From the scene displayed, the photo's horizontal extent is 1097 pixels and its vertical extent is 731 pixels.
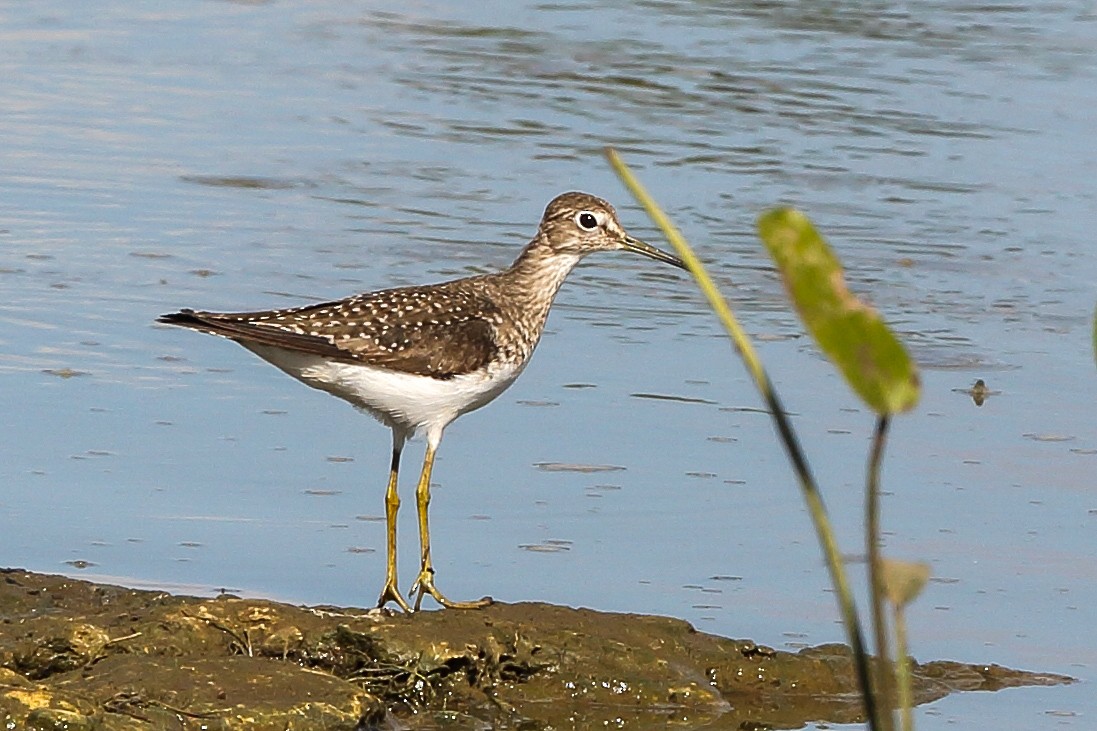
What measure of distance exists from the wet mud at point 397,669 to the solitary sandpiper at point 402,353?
1.34 ft

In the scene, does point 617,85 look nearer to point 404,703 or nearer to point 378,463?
point 378,463

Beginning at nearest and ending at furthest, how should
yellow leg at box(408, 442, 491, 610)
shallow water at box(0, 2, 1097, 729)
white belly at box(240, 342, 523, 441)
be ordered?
yellow leg at box(408, 442, 491, 610), white belly at box(240, 342, 523, 441), shallow water at box(0, 2, 1097, 729)

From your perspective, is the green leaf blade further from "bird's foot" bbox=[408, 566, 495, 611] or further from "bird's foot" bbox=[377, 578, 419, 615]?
"bird's foot" bbox=[377, 578, 419, 615]

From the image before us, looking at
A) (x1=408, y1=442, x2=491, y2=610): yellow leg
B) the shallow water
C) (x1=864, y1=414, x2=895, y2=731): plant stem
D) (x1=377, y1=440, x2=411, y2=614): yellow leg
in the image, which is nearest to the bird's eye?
the shallow water

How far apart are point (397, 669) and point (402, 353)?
1210 mm

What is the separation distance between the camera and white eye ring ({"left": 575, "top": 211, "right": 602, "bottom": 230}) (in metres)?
6.81

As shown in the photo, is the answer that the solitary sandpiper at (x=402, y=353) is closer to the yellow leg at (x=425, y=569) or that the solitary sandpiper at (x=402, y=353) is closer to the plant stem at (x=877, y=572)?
the yellow leg at (x=425, y=569)

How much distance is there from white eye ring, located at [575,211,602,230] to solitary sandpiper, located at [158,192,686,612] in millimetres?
584

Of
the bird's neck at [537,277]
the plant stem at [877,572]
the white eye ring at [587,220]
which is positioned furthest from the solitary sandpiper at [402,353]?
the plant stem at [877,572]

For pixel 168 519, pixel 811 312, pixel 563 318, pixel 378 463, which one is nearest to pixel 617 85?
pixel 563 318

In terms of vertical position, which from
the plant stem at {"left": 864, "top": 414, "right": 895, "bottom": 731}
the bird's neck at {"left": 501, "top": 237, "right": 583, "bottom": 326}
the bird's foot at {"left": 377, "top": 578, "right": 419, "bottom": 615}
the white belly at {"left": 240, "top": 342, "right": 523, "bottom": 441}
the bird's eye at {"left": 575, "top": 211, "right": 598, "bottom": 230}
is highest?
the bird's eye at {"left": 575, "top": 211, "right": 598, "bottom": 230}

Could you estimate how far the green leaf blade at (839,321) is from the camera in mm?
1955

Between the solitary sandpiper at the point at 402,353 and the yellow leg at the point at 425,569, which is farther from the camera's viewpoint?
the solitary sandpiper at the point at 402,353

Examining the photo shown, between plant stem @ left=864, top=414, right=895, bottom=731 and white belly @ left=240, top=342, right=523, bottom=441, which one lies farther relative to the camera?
white belly @ left=240, top=342, right=523, bottom=441
